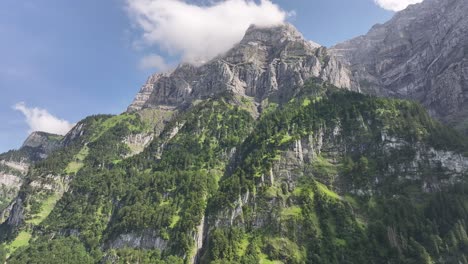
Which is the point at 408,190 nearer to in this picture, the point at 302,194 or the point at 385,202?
the point at 385,202

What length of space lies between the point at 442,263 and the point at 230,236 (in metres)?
94.5

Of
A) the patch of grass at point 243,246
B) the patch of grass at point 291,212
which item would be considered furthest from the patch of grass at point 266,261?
the patch of grass at point 291,212

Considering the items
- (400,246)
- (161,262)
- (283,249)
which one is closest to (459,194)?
(400,246)

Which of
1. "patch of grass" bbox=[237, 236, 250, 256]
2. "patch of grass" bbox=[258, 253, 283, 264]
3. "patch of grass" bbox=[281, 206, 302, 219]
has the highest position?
"patch of grass" bbox=[281, 206, 302, 219]

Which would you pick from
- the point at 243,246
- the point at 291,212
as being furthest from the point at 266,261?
the point at 291,212

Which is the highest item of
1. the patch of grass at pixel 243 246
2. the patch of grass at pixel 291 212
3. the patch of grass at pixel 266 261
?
the patch of grass at pixel 291 212

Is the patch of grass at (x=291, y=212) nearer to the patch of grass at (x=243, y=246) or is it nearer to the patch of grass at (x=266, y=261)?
the patch of grass at (x=243, y=246)

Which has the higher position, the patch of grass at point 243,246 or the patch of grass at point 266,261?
the patch of grass at point 243,246

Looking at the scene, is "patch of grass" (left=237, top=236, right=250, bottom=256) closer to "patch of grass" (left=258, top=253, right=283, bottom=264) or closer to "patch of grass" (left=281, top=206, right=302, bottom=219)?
"patch of grass" (left=258, top=253, right=283, bottom=264)

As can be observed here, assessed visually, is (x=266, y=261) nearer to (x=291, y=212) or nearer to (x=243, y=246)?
(x=243, y=246)

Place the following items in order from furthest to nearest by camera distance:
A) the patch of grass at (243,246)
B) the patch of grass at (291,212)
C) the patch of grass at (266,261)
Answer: the patch of grass at (291,212) → the patch of grass at (243,246) → the patch of grass at (266,261)

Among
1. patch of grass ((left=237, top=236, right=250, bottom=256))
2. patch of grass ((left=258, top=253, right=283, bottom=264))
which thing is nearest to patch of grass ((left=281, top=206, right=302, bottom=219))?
patch of grass ((left=237, top=236, right=250, bottom=256))

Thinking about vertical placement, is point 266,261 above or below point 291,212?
below

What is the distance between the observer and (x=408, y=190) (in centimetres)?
19862
